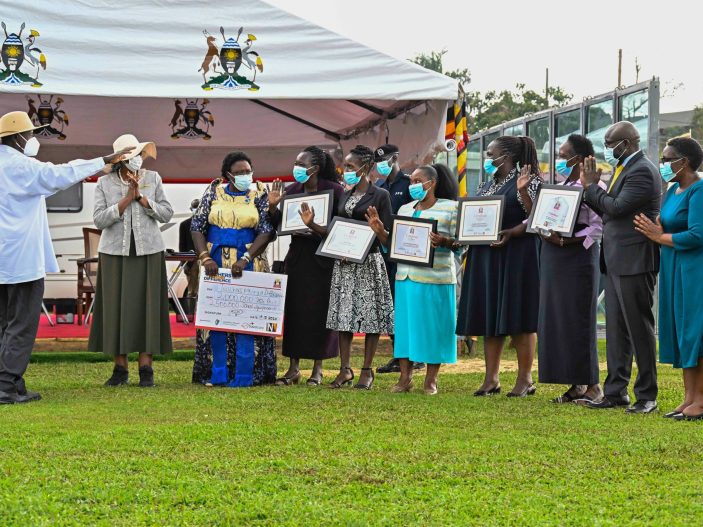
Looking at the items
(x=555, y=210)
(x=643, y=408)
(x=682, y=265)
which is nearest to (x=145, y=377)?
(x=555, y=210)

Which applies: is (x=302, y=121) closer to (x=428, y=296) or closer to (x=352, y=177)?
(x=352, y=177)

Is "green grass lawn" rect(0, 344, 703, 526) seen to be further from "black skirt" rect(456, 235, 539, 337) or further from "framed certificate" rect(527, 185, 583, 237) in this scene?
"framed certificate" rect(527, 185, 583, 237)

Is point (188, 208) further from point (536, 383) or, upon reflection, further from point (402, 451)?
point (402, 451)

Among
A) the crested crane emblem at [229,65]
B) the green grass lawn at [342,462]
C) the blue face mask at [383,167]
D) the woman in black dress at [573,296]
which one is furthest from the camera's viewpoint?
the blue face mask at [383,167]

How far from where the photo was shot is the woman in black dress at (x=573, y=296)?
829cm

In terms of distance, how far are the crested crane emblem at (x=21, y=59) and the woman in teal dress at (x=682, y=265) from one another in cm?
568

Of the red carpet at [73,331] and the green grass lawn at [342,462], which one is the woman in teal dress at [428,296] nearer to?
the green grass lawn at [342,462]

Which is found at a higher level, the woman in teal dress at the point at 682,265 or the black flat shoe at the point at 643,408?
the woman in teal dress at the point at 682,265

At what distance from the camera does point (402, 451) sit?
5938 mm

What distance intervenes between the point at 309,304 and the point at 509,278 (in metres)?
1.83

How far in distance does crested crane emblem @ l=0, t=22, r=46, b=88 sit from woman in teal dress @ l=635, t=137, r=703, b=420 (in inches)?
224

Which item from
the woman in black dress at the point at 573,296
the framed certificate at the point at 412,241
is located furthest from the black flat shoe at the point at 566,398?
the framed certificate at the point at 412,241

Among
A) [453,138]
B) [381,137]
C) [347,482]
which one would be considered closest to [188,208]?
[381,137]

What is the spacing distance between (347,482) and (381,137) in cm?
952
